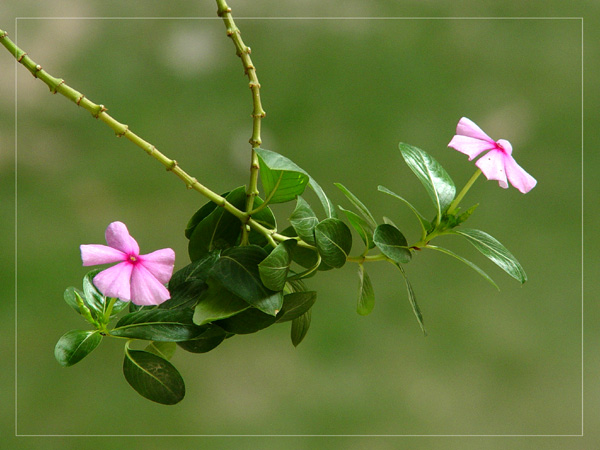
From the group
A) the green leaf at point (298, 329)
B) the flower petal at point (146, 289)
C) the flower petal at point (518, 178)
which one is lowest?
the green leaf at point (298, 329)

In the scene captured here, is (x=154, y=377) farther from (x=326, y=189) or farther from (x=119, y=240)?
(x=326, y=189)

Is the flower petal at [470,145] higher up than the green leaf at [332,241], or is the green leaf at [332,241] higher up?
the flower petal at [470,145]

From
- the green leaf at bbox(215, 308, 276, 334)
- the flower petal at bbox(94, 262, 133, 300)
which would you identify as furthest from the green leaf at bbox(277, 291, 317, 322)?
the flower petal at bbox(94, 262, 133, 300)

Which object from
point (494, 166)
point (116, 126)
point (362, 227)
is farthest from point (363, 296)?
point (116, 126)

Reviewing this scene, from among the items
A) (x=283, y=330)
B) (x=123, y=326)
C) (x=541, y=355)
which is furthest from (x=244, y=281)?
(x=541, y=355)

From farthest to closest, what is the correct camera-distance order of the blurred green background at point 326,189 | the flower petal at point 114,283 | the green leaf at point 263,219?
the blurred green background at point 326,189, the green leaf at point 263,219, the flower petal at point 114,283

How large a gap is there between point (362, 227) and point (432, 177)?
0.28 feet

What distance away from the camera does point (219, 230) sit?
0.57m

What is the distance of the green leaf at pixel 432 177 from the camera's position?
55 cm

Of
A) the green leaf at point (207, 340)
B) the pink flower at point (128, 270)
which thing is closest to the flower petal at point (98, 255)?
the pink flower at point (128, 270)

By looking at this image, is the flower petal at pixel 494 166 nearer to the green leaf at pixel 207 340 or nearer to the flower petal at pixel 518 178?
the flower petal at pixel 518 178

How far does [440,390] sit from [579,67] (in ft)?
1.84

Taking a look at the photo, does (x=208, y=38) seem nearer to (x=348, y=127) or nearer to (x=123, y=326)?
(x=348, y=127)

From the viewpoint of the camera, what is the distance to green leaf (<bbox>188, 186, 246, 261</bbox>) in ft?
1.86
